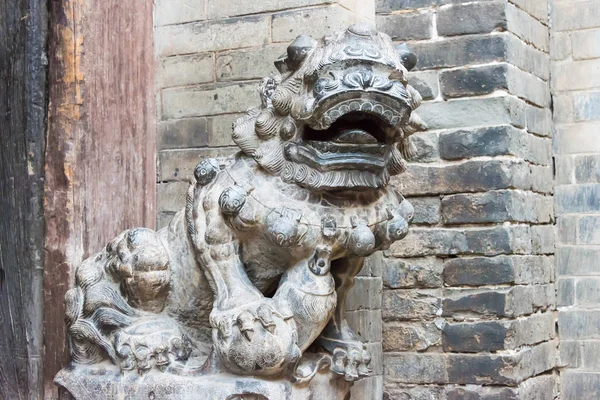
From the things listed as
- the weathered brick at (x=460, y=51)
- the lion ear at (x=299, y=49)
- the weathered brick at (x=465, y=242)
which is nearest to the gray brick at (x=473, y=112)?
the weathered brick at (x=460, y=51)

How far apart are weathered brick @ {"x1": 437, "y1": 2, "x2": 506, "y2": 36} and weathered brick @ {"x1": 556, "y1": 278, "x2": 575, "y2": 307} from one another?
1.31 meters

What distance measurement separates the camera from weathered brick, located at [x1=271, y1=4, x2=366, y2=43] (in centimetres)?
372

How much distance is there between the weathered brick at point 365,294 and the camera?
389 centimetres

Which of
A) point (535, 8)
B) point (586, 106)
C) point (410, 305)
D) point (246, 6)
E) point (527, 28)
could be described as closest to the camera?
point (246, 6)

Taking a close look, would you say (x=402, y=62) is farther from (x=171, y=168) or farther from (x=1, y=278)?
(x=1, y=278)

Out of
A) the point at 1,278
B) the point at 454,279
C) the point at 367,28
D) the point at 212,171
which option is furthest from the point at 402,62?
the point at 1,278

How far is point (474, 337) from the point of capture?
13.2 feet

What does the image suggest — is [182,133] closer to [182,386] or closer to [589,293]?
[182,386]

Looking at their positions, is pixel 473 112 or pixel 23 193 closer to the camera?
pixel 23 193

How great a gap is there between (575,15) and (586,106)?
1.45 feet

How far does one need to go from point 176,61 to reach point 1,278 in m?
1.18

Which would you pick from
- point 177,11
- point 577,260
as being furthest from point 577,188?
point 177,11

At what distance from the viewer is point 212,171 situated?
3.19 meters

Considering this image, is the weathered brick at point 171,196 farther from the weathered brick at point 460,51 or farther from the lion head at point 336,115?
the weathered brick at point 460,51
